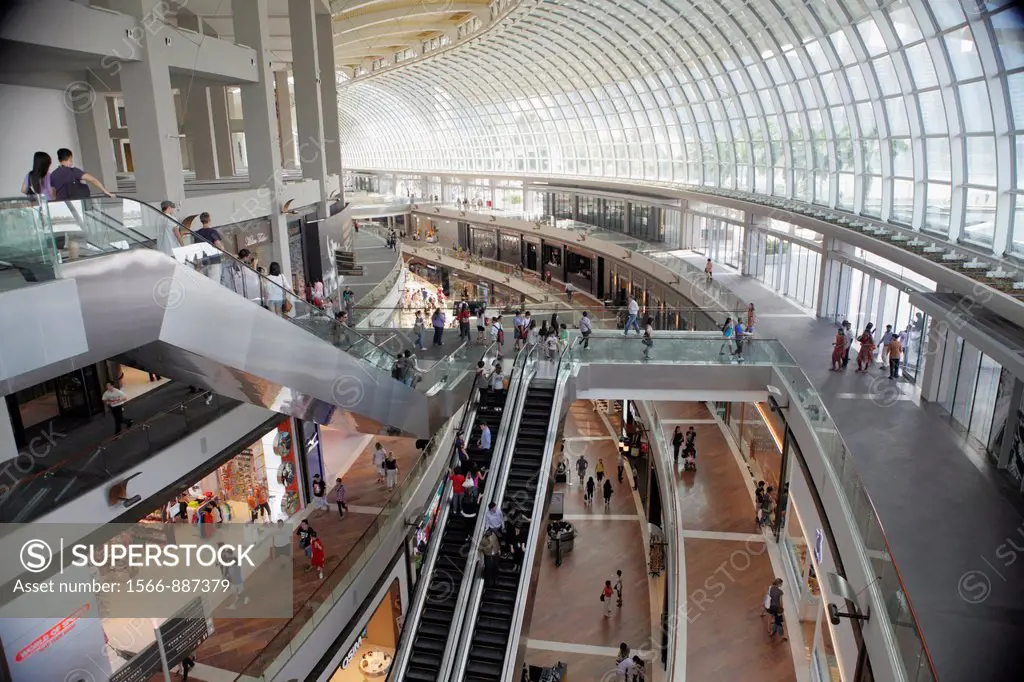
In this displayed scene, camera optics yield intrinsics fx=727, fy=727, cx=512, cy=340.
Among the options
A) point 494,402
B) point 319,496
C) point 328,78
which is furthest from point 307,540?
point 328,78

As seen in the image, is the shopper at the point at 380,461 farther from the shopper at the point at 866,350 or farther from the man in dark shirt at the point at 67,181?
the man in dark shirt at the point at 67,181

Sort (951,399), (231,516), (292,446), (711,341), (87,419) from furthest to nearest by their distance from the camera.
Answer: (711,341) → (292,446) → (231,516) → (951,399) → (87,419)

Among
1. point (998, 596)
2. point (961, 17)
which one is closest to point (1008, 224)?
point (961, 17)

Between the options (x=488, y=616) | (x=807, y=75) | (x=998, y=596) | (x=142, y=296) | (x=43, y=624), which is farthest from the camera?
(x=807, y=75)

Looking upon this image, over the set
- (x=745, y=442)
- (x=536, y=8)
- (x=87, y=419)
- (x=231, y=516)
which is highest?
(x=536, y=8)

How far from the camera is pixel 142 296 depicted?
27.0ft

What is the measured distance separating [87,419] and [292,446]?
18.7 ft

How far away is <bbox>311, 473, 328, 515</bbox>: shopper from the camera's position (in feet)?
63.1

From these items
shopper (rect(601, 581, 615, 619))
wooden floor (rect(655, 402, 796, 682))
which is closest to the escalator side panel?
shopper (rect(601, 581, 615, 619))

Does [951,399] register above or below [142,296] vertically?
below

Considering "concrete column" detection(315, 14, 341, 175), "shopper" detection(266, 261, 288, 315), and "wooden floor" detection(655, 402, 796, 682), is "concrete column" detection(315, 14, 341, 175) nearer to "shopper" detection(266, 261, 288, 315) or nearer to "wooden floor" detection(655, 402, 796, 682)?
"shopper" detection(266, 261, 288, 315)

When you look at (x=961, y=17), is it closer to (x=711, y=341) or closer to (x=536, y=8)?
(x=711, y=341)

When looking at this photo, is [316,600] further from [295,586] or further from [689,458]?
[689,458]

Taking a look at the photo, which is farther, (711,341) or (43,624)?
(711,341)
